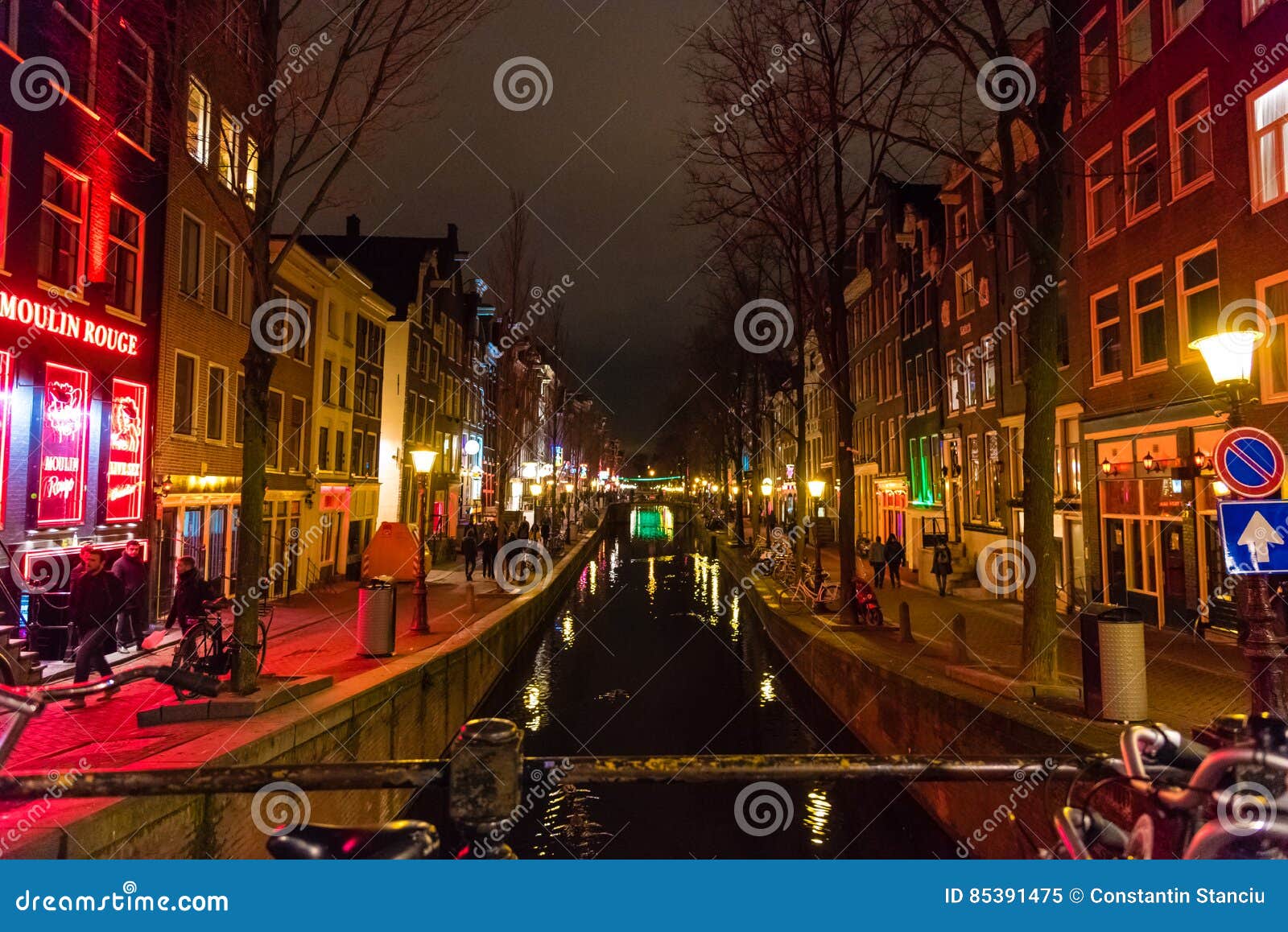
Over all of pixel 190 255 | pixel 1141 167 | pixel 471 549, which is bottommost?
pixel 471 549

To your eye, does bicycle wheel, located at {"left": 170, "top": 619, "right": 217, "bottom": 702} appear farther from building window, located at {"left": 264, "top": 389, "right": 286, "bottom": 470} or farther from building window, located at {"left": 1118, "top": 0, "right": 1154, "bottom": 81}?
building window, located at {"left": 1118, "top": 0, "right": 1154, "bottom": 81}

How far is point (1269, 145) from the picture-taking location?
44.8ft

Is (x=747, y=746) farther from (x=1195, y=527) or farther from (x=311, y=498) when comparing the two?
(x=311, y=498)

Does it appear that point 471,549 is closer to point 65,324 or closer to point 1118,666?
point 65,324

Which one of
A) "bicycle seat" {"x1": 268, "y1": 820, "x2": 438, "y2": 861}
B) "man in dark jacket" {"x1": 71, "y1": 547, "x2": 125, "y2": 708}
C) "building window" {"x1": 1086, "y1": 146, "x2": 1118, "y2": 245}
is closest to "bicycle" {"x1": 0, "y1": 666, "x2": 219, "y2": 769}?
"man in dark jacket" {"x1": 71, "y1": 547, "x2": 125, "y2": 708}

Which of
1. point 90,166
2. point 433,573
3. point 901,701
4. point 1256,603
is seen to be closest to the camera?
point 1256,603

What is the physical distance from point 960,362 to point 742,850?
2242cm

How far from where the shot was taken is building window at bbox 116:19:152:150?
15.3m

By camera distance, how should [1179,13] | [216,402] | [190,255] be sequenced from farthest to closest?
[216,402], [190,255], [1179,13]

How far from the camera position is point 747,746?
14.7m

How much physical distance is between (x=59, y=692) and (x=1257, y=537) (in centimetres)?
1025

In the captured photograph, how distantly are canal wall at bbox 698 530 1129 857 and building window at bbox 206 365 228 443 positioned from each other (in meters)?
15.4

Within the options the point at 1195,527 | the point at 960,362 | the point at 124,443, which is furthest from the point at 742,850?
the point at 960,362

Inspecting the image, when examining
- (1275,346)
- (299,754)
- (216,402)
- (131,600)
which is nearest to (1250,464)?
(1275,346)
